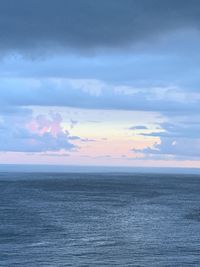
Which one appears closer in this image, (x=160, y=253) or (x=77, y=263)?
(x=77, y=263)

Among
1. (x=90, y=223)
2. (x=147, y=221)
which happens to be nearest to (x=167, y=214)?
(x=147, y=221)

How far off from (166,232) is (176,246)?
1270 cm

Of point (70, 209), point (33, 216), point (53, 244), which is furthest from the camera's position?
point (70, 209)

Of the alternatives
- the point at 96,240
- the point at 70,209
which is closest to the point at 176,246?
the point at 96,240

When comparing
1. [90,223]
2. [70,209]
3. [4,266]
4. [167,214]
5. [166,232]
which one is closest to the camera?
[4,266]

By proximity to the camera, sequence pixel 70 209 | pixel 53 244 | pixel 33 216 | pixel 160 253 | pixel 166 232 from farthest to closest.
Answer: pixel 70 209, pixel 33 216, pixel 166 232, pixel 53 244, pixel 160 253

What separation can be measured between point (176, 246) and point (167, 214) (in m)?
→ 38.4

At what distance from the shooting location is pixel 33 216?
102m

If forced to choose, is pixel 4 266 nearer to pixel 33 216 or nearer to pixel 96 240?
pixel 96 240

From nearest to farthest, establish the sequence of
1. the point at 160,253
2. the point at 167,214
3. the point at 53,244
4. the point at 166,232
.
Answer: the point at 160,253 < the point at 53,244 < the point at 166,232 < the point at 167,214

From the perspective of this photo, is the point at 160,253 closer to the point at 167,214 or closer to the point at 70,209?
the point at 167,214

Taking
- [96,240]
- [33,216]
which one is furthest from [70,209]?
[96,240]

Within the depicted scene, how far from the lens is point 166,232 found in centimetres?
8450

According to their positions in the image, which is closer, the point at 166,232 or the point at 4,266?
the point at 4,266
